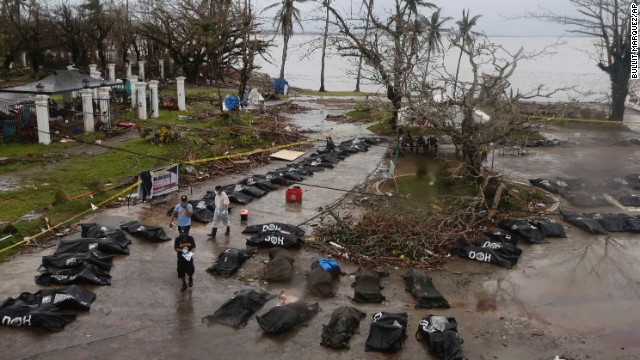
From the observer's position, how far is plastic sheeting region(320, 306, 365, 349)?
9.25 meters

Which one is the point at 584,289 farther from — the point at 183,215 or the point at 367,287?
the point at 183,215

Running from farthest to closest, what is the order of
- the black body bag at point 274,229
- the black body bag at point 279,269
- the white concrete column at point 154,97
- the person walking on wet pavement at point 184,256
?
the white concrete column at point 154,97, the black body bag at point 274,229, the black body bag at point 279,269, the person walking on wet pavement at point 184,256

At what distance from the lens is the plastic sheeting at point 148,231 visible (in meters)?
13.6

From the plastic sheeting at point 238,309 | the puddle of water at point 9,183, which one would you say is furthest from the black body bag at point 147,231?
the puddle of water at point 9,183

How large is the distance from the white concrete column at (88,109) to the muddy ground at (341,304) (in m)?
10.4

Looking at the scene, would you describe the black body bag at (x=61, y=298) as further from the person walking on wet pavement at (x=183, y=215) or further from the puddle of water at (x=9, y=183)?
the puddle of water at (x=9, y=183)

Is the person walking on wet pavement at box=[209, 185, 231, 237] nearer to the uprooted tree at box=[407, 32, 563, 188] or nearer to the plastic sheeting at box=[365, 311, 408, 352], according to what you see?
the plastic sheeting at box=[365, 311, 408, 352]

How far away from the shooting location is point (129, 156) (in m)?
21.1

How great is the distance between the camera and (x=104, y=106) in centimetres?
2652

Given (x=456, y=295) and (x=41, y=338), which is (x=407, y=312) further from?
(x=41, y=338)

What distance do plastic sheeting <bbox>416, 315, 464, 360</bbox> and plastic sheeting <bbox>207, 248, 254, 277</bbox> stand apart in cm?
449

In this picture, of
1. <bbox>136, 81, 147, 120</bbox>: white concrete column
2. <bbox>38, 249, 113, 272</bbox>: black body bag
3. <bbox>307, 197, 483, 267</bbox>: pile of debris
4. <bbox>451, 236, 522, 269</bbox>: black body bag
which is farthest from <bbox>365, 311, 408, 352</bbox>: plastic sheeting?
<bbox>136, 81, 147, 120</bbox>: white concrete column

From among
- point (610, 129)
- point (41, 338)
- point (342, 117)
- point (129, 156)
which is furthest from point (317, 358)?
point (610, 129)

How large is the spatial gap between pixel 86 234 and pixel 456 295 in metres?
8.79
